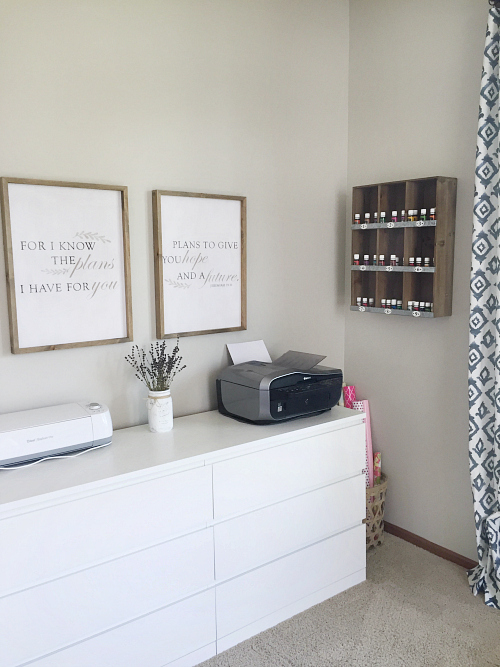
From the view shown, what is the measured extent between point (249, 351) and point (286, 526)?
0.79 metres

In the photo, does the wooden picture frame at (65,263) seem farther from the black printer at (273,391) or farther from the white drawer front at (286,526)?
the white drawer front at (286,526)

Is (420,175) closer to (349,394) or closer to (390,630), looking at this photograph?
(349,394)

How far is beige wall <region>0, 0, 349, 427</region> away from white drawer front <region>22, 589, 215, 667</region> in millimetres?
742

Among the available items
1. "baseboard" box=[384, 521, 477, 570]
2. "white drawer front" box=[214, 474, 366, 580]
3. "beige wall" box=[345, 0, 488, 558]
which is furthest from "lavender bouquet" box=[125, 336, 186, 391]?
"baseboard" box=[384, 521, 477, 570]

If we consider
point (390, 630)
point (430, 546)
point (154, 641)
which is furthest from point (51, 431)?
point (430, 546)

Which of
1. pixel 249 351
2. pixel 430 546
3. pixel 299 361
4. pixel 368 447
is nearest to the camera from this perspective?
pixel 299 361

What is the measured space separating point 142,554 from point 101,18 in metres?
1.92

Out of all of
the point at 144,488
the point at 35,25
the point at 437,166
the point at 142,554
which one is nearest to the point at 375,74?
the point at 437,166

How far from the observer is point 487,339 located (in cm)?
232

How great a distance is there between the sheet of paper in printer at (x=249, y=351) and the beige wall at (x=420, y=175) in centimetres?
61

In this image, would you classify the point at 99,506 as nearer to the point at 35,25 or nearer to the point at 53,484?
the point at 53,484

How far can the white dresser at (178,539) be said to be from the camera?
66.1 inches

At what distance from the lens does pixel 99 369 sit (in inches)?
87.9

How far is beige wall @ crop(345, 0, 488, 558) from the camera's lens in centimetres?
245
